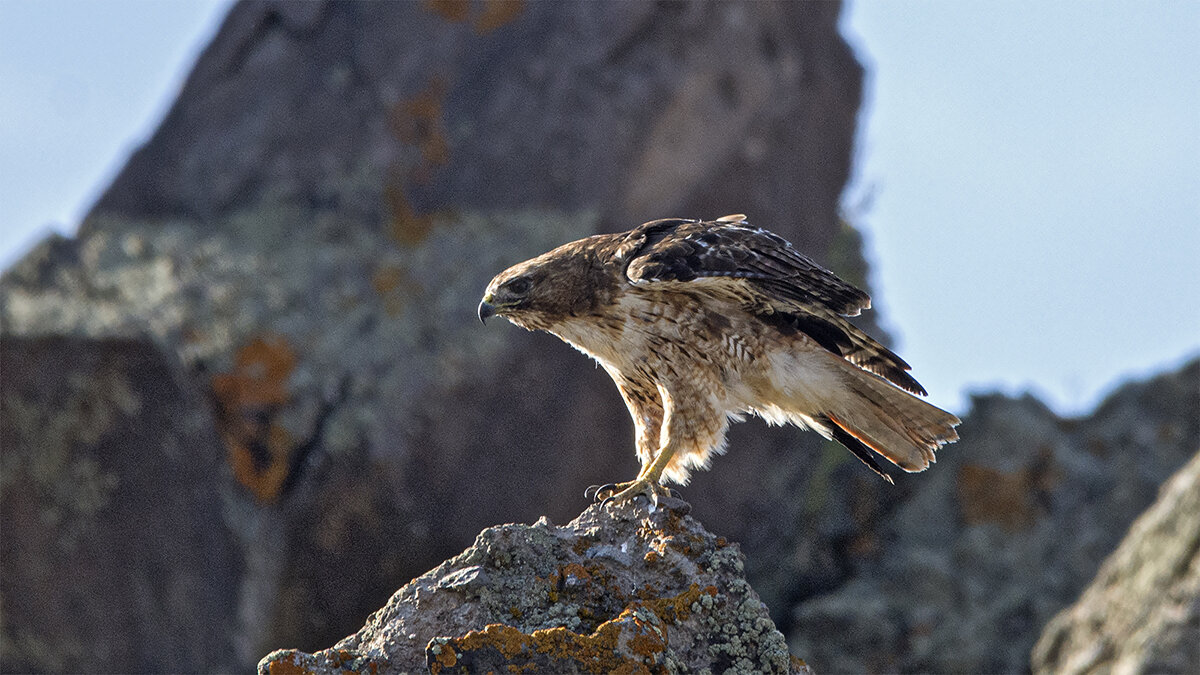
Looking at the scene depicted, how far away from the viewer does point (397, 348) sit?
392 inches

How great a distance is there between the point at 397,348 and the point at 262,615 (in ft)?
7.02

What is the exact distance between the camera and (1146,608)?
325 inches

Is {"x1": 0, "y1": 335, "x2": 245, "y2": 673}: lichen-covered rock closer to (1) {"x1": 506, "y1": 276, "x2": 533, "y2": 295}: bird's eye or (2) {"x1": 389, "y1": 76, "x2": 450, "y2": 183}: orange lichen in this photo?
(2) {"x1": 389, "y1": 76, "x2": 450, "y2": 183}: orange lichen

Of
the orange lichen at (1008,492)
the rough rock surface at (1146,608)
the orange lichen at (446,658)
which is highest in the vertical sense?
the orange lichen at (1008,492)

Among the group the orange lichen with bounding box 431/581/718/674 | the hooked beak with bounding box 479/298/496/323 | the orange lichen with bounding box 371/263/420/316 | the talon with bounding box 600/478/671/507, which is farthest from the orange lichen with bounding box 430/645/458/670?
the orange lichen with bounding box 371/263/420/316

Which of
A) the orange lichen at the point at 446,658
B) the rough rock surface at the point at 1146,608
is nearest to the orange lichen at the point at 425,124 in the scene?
the rough rock surface at the point at 1146,608

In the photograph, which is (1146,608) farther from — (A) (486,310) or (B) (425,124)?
(B) (425,124)

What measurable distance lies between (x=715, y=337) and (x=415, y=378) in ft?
14.0

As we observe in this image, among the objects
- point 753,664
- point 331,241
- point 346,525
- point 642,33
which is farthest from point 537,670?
point 642,33

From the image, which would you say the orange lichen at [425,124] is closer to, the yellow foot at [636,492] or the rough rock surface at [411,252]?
the rough rock surface at [411,252]

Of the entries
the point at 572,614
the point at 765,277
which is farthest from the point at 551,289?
the point at 572,614

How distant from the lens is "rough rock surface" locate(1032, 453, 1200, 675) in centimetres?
784

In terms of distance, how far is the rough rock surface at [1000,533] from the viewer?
9922mm

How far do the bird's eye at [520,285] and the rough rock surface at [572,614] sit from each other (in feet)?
5.88
